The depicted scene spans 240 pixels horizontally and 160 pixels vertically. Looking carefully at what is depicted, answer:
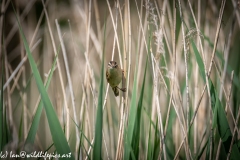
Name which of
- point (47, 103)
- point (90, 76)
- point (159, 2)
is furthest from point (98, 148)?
point (159, 2)

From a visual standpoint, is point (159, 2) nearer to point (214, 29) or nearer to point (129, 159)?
point (214, 29)

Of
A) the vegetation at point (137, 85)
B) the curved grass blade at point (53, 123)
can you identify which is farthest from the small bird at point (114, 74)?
the curved grass blade at point (53, 123)

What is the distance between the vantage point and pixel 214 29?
1523 mm

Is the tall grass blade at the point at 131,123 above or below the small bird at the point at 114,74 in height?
below

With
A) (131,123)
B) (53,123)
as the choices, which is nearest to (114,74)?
(131,123)

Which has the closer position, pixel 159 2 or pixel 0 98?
pixel 0 98

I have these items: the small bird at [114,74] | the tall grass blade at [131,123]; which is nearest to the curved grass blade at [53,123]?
the tall grass blade at [131,123]

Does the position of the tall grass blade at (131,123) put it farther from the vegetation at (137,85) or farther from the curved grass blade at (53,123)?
the curved grass blade at (53,123)

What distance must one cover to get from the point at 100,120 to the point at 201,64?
0.51 meters

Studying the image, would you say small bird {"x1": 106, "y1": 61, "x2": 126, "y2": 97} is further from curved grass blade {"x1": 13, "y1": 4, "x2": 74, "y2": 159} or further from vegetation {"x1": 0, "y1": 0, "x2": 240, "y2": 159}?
curved grass blade {"x1": 13, "y1": 4, "x2": 74, "y2": 159}

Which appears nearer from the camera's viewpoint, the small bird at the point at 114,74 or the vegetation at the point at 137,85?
the vegetation at the point at 137,85

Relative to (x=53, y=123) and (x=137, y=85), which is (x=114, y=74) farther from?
(x=53, y=123)

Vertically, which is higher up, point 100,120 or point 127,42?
point 127,42

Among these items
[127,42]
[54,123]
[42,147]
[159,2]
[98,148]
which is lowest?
[42,147]
